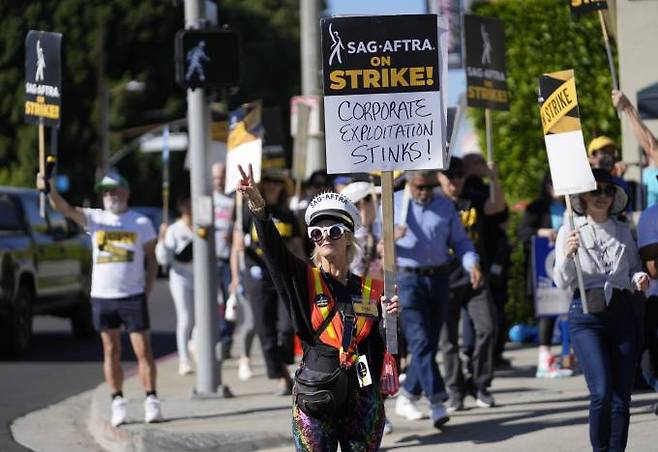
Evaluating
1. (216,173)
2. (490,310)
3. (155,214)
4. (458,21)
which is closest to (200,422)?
(490,310)

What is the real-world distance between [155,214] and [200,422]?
26.8 metres

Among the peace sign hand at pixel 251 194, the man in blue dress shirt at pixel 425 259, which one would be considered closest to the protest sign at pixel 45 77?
the man in blue dress shirt at pixel 425 259

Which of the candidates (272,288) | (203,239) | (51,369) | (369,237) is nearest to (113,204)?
(203,239)

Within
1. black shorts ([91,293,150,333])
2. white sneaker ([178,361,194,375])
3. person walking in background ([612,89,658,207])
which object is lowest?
white sneaker ([178,361,194,375])

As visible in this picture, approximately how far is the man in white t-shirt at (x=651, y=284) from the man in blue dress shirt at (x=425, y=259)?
4.35 feet

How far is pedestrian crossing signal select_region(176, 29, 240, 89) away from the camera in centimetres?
1170

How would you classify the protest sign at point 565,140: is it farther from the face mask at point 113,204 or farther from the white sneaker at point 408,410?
the face mask at point 113,204

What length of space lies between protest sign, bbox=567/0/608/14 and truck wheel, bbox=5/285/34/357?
7.57 meters

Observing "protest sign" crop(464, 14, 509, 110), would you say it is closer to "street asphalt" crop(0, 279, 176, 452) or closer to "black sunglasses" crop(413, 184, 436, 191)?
"black sunglasses" crop(413, 184, 436, 191)

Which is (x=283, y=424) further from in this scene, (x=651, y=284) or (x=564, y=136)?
(x=564, y=136)

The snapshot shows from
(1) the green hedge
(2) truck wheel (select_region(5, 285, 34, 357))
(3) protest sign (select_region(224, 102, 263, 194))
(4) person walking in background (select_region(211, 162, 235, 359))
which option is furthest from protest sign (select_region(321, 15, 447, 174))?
(2) truck wheel (select_region(5, 285, 34, 357))

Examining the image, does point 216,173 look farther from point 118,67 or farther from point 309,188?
point 118,67

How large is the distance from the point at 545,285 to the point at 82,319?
24.4ft

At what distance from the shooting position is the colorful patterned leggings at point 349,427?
6301 mm
